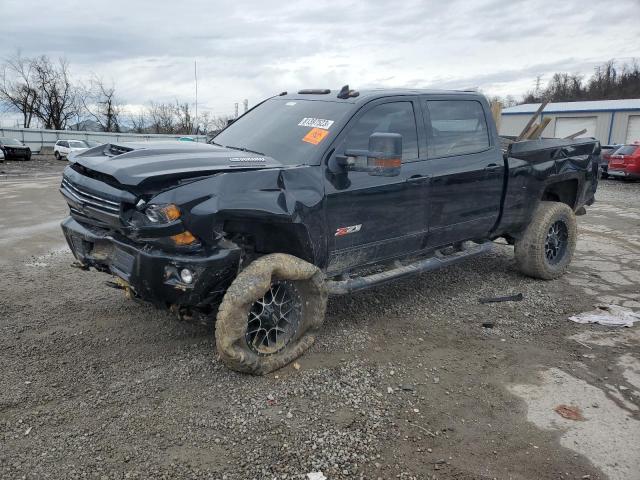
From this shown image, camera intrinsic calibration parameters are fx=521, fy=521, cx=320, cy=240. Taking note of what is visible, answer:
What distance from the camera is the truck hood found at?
3182 millimetres

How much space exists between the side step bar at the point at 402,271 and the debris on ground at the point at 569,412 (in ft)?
5.16

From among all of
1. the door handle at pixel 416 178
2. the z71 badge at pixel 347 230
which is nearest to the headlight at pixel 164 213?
the z71 badge at pixel 347 230

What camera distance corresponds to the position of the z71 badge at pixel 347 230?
12.9ft

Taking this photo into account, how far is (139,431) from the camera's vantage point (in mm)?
2936

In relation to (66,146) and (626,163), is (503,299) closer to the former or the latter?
(626,163)

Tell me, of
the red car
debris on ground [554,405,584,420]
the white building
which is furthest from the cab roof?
the white building

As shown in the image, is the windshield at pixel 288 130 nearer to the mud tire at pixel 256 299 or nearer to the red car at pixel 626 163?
the mud tire at pixel 256 299

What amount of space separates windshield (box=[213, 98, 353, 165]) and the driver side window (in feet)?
0.55

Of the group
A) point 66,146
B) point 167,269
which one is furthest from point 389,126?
point 66,146

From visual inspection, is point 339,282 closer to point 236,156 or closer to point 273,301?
point 273,301

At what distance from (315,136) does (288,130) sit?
36 centimetres

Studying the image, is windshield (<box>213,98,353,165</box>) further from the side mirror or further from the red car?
the red car

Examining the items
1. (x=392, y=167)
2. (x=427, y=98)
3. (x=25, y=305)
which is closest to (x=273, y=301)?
(x=392, y=167)

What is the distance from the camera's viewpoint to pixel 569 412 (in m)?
3.26
